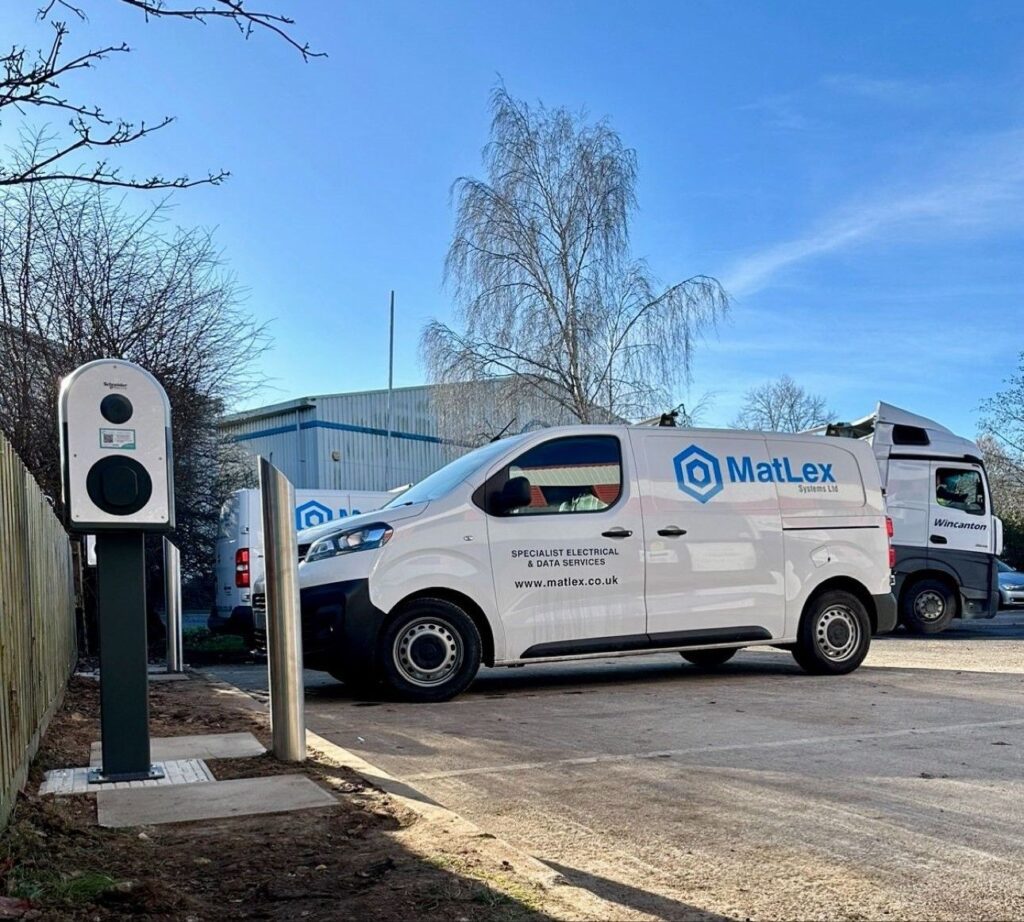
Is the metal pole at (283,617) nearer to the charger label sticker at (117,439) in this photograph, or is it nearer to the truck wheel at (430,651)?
the charger label sticker at (117,439)

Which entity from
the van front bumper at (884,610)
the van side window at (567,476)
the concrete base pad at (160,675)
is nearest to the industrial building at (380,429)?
the concrete base pad at (160,675)

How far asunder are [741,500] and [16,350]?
11.6 m

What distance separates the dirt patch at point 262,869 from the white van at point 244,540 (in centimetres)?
1103

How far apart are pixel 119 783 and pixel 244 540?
11093 millimetres

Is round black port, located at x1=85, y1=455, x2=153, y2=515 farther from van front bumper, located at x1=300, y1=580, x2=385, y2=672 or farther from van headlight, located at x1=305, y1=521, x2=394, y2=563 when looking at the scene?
van headlight, located at x1=305, y1=521, x2=394, y2=563

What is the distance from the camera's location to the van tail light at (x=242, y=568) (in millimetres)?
15781

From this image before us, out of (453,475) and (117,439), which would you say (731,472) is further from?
(117,439)

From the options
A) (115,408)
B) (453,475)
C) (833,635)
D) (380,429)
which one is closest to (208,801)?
(115,408)

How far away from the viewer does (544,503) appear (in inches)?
331

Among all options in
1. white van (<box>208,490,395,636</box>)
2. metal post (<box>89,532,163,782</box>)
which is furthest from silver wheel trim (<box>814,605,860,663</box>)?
white van (<box>208,490,395,636</box>)

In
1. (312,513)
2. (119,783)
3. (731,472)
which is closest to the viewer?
(119,783)

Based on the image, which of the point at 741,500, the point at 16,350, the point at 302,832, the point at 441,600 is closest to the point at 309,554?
the point at 441,600

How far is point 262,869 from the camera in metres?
3.46

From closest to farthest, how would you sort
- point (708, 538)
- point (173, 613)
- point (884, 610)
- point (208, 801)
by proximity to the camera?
point (208, 801)
point (708, 538)
point (884, 610)
point (173, 613)
